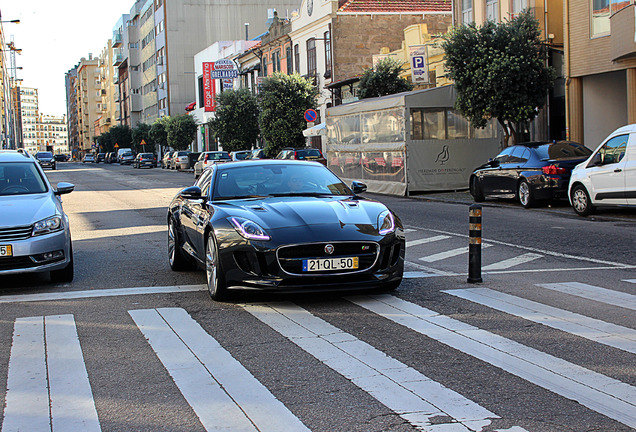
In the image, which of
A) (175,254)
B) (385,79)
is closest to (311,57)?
(385,79)

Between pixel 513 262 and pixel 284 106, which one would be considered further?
pixel 284 106

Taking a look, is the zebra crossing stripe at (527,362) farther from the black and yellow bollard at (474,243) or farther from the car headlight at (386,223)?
the black and yellow bollard at (474,243)

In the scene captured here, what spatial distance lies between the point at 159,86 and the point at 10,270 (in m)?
96.5

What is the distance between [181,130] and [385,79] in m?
47.2

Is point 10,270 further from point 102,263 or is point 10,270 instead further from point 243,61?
point 243,61

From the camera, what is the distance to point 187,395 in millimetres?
4715

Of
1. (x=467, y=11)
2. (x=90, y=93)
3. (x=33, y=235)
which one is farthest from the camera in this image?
(x=90, y=93)

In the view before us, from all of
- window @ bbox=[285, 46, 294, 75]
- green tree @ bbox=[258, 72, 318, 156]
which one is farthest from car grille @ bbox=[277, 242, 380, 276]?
window @ bbox=[285, 46, 294, 75]

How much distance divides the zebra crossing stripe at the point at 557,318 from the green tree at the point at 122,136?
118307 mm

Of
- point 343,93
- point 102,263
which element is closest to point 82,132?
point 343,93

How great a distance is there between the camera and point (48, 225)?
28.7 ft

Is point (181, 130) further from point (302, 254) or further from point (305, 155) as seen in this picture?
point (302, 254)

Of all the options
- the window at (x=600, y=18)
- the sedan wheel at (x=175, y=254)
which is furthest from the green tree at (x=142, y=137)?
the sedan wheel at (x=175, y=254)

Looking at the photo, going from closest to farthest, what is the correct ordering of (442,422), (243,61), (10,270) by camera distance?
1. (442,422)
2. (10,270)
3. (243,61)
